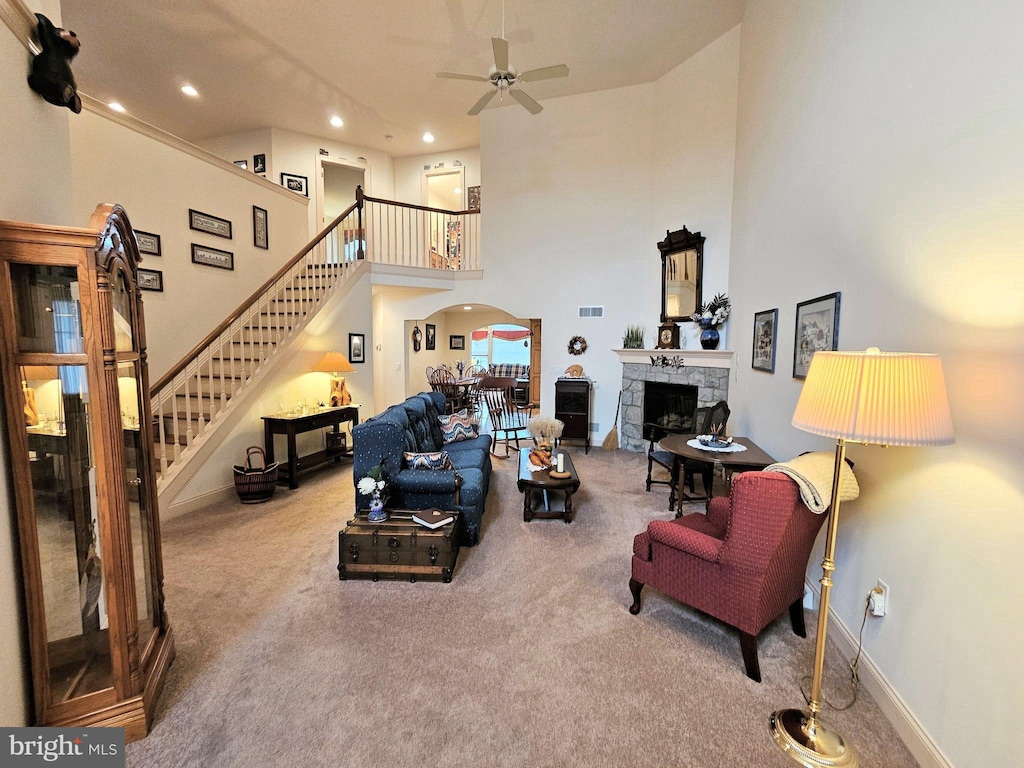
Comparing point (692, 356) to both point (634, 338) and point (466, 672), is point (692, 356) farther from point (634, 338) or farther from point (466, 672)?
point (466, 672)

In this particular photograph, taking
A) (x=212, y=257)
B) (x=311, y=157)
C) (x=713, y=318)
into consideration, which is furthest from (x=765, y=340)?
(x=311, y=157)

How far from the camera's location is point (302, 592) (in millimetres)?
2656

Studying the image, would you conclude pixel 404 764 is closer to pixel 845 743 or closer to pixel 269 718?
pixel 269 718

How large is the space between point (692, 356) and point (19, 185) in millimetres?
5725

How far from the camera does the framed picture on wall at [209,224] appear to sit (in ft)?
15.6

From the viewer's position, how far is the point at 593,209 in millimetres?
6414

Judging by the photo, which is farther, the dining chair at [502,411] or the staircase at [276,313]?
the dining chair at [502,411]

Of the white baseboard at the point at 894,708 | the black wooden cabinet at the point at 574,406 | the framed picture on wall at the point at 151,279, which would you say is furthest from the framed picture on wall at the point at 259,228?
the white baseboard at the point at 894,708

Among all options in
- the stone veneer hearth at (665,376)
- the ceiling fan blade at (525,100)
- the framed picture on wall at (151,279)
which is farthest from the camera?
the stone veneer hearth at (665,376)

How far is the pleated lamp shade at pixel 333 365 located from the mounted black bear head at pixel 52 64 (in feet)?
11.1

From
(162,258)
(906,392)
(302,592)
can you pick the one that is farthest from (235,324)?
(906,392)

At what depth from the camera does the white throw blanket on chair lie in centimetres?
177

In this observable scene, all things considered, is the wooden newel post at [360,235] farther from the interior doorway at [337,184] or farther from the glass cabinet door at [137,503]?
the glass cabinet door at [137,503]

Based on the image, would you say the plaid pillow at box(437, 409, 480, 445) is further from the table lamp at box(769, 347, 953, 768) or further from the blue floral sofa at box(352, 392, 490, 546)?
the table lamp at box(769, 347, 953, 768)
